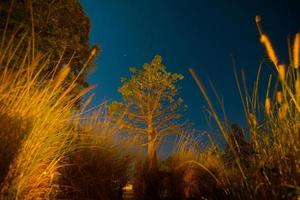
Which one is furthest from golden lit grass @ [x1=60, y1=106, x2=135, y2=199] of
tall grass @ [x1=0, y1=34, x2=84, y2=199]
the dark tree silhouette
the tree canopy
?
the tree canopy

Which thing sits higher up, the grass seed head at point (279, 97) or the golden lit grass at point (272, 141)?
the grass seed head at point (279, 97)

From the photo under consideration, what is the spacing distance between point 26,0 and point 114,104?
7.79 meters

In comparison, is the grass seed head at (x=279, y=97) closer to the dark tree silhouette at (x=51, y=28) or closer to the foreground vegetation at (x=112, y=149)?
the foreground vegetation at (x=112, y=149)

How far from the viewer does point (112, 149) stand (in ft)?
12.9

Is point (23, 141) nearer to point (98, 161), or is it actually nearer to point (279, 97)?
point (279, 97)

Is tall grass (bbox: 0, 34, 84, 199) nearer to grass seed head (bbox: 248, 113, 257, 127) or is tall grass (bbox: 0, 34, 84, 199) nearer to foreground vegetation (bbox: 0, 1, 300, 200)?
foreground vegetation (bbox: 0, 1, 300, 200)

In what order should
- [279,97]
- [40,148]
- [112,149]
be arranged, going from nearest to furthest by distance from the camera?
1. [279,97]
2. [40,148]
3. [112,149]

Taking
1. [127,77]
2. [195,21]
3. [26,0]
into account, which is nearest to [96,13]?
[195,21]

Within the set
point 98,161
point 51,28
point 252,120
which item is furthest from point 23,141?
point 51,28

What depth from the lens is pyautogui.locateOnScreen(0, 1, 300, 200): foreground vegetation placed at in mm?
1851

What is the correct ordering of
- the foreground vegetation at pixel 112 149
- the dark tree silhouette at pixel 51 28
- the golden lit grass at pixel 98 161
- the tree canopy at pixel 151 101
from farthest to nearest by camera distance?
the tree canopy at pixel 151 101 → the dark tree silhouette at pixel 51 28 → the golden lit grass at pixel 98 161 → the foreground vegetation at pixel 112 149

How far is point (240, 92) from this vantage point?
6.59 ft

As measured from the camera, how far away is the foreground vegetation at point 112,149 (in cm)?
185

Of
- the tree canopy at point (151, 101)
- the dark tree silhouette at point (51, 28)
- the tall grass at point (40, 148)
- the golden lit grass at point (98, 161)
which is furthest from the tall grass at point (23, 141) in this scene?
the tree canopy at point (151, 101)
